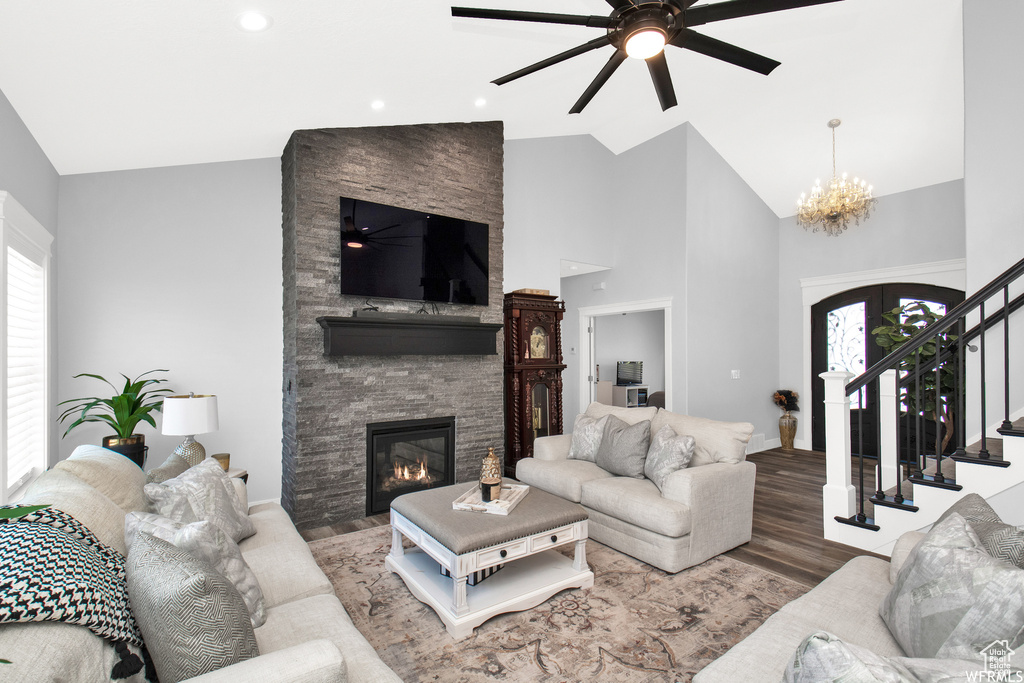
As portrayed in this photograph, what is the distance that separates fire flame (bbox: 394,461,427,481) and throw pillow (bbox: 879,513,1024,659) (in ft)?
11.1

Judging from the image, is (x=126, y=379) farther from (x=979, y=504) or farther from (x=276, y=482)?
(x=979, y=504)

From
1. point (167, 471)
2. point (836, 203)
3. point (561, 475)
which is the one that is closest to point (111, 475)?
point (167, 471)

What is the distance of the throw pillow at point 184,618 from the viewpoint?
114 cm

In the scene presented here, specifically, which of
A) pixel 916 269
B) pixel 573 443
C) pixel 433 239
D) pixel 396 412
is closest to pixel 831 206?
pixel 916 269

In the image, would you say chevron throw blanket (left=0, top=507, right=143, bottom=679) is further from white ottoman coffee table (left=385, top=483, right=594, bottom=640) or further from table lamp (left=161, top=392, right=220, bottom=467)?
table lamp (left=161, top=392, right=220, bottom=467)

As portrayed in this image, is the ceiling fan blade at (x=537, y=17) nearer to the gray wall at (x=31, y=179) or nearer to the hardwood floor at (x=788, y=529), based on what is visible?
the gray wall at (x=31, y=179)

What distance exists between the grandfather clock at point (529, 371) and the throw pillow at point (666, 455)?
178cm

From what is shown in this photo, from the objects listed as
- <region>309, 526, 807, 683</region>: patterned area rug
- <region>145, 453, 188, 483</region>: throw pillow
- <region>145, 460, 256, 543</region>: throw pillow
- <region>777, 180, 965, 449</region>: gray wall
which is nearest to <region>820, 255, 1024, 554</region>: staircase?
<region>309, 526, 807, 683</region>: patterned area rug

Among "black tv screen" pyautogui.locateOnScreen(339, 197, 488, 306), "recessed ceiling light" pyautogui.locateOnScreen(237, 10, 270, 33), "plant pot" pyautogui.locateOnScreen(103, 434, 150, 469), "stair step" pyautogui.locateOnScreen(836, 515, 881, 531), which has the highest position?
"recessed ceiling light" pyautogui.locateOnScreen(237, 10, 270, 33)

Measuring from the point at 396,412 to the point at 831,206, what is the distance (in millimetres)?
4510

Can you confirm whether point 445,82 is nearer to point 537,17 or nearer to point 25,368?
point 537,17

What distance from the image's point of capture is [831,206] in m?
4.92

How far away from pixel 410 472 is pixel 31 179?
3.04 m

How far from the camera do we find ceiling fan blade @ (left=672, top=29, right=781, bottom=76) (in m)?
2.08
